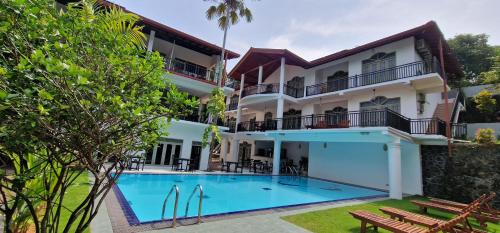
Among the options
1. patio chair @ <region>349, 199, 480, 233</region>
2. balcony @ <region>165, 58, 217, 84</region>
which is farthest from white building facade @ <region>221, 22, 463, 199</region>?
patio chair @ <region>349, 199, 480, 233</region>

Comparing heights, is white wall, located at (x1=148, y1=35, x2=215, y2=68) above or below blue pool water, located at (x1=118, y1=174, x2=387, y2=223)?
above

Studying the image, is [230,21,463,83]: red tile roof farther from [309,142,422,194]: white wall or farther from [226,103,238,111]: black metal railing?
[309,142,422,194]: white wall

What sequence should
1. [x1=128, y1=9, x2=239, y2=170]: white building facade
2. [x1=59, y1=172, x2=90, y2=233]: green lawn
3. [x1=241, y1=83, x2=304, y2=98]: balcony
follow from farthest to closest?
[x1=241, y1=83, x2=304, y2=98]: balcony → [x1=128, y1=9, x2=239, y2=170]: white building facade → [x1=59, y1=172, x2=90, y2=233]: green lawn

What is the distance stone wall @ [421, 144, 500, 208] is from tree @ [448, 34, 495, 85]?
22.0m

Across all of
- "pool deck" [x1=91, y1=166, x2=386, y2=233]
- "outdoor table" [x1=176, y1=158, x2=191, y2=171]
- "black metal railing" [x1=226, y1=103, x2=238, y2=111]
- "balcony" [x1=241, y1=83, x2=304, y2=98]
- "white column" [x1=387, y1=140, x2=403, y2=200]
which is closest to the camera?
"pool deck" [x1=91, y1=166, x2=386, y2=233]

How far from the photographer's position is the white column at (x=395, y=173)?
11.6 metres

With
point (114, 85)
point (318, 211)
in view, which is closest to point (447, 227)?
point (318, 211)

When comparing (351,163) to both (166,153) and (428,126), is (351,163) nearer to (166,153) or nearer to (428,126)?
(428,126)

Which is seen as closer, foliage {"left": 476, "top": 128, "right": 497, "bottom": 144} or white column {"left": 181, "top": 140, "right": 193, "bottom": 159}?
foliage {"left": 476, "top": 128, "right": 497, "bottom": 144}

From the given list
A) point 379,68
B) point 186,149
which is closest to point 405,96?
point 379,68

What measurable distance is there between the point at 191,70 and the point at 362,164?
47.5 feet

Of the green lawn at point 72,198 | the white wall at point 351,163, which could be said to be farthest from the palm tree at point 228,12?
the green lawn at point 72,198

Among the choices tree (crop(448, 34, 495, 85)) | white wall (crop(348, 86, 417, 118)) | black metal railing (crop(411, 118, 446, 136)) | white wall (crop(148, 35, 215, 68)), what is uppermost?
tree (crop(448, 34, 495, 85))

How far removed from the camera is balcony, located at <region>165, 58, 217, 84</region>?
1727 centimetres
